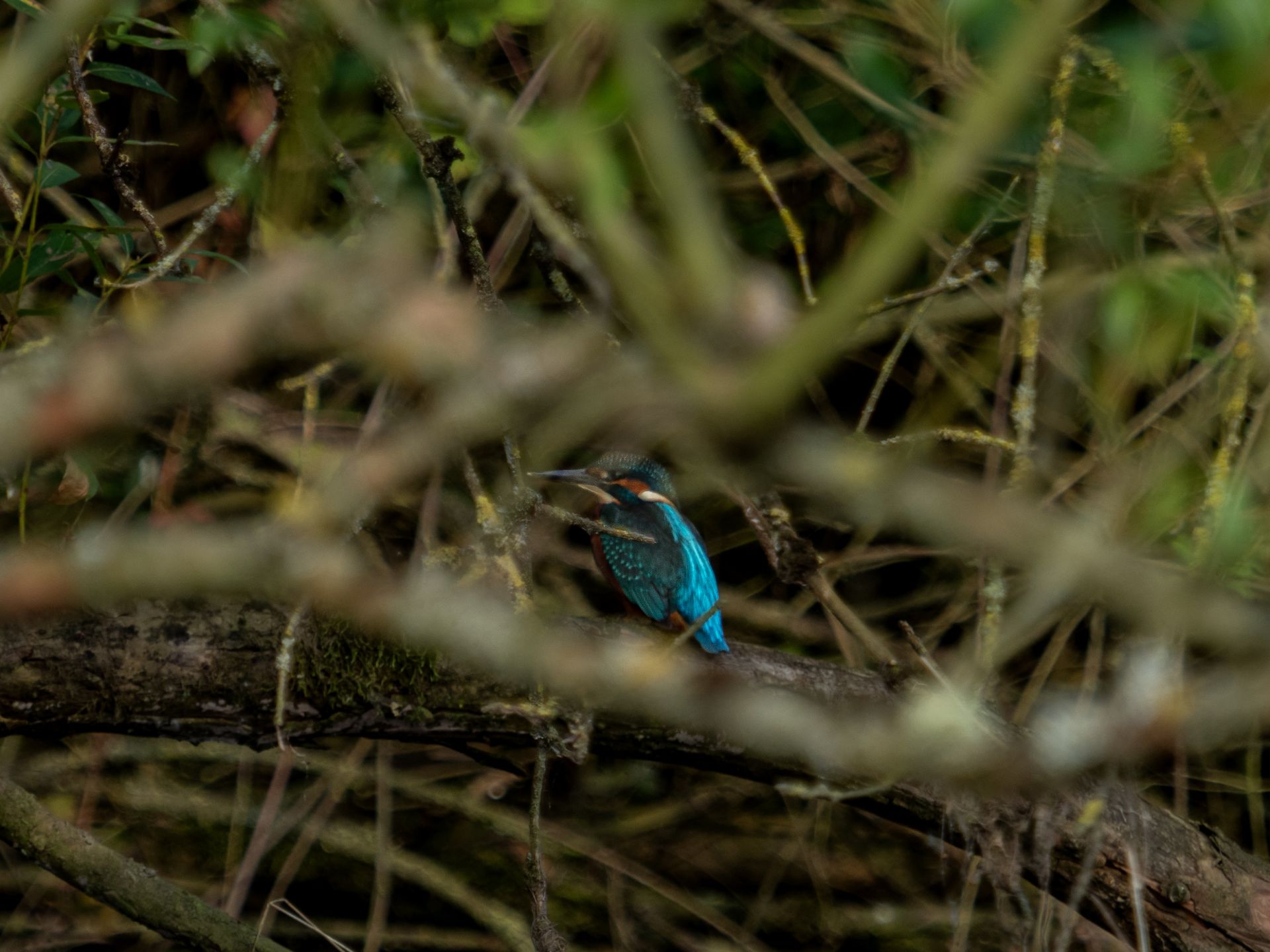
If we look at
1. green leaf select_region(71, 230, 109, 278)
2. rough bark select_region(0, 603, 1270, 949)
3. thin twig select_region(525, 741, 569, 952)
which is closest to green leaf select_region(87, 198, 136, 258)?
green leaf select_region(71, 230, 109, 278)

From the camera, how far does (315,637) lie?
2.15m

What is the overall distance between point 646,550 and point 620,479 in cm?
29

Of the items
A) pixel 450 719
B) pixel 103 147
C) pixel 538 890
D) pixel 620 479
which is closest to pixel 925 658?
pixel 538 890

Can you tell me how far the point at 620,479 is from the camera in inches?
131

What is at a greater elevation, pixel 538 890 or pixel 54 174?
pixel 54 174

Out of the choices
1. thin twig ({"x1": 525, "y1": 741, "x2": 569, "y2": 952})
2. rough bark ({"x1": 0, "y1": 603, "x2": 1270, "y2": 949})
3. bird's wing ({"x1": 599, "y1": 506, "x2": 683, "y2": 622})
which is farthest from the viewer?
bird's wing ({"x1": 599, "y1": 506, "x2": 683, "y2": 622})

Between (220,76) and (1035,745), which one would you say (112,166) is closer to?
(220,76)

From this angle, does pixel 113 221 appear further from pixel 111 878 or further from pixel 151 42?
pixel 111 878

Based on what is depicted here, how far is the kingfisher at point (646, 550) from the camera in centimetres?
312

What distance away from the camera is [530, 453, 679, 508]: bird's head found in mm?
3312

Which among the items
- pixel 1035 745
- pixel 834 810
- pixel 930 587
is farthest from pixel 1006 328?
pixel 834 810

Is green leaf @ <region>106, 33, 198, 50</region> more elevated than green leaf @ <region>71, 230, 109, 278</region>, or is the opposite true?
green leaf @ <region>106, 33, 198, 50</region>

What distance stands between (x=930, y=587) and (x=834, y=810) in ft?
Answer: 2.55

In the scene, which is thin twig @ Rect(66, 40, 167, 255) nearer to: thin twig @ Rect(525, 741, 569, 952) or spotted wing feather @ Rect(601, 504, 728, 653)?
thin twig @ Rect(525, 741, 569, 952)
